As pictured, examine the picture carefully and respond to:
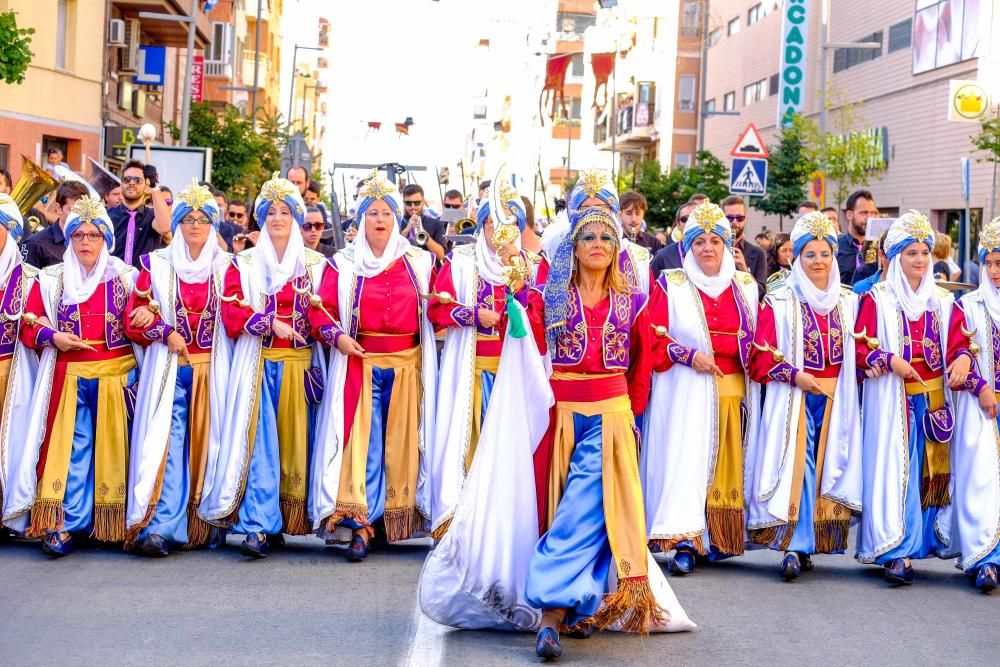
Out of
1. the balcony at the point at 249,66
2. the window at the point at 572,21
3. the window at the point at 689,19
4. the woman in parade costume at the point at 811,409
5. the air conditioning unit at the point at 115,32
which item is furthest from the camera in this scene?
the window at the point at 572,21

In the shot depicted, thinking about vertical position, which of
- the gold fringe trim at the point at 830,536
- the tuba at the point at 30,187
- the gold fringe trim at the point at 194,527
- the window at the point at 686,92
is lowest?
the gold fringe trim at the point at 194,527

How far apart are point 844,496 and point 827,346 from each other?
0.89 meters

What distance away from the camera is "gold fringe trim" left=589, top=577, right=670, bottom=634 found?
6.96 m

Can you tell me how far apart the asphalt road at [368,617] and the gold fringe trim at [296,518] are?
158 mm

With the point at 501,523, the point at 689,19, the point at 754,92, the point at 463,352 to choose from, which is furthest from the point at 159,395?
the point at 689,19

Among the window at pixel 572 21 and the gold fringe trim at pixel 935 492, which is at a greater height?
the window at pixel 572 21

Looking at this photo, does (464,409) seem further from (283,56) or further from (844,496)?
(283,56)

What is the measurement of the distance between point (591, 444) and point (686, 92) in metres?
58.1

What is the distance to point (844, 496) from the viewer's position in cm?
925

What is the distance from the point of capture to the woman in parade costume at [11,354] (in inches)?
370

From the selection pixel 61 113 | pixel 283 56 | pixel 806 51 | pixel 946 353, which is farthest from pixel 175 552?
pixel 283 56

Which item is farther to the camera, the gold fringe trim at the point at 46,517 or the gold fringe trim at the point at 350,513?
→ the gold fringe trim at the point at 350,513

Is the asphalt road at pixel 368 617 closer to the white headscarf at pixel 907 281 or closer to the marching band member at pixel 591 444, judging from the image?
the marching band member at pixel 591 444

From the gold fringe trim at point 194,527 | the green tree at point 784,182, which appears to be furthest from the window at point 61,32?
the gold fringe trim at point 194,527
